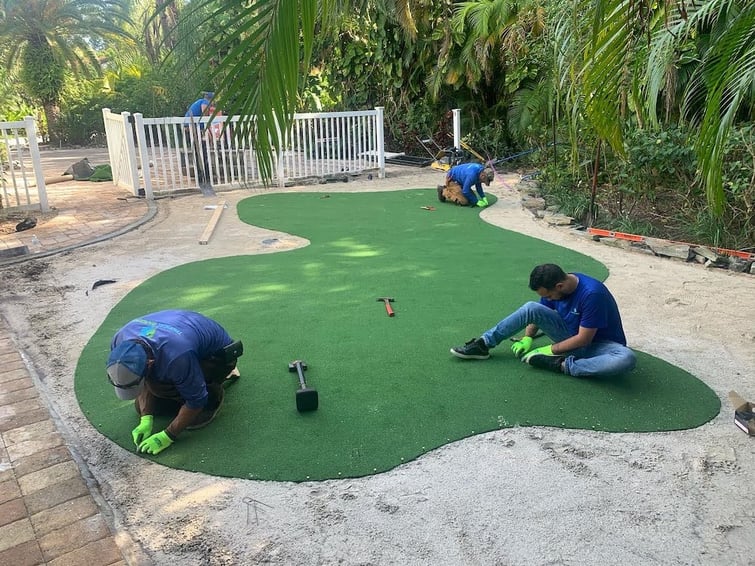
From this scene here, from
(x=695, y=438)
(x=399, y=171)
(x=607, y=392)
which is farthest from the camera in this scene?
(x=399, y=171)

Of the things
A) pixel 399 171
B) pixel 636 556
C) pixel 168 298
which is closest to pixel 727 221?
pixel 636 556

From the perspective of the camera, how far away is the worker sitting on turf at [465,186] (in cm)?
914

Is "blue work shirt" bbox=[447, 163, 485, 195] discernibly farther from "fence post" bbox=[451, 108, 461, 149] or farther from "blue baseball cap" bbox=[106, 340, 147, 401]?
"blue baseball cap" bbox=[106, 340, 147, 401]

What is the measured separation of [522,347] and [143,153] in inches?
304

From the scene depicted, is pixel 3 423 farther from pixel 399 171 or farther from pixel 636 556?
pixel 399 171

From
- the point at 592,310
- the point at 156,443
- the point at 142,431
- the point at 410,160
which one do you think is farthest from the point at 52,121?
the point at 592,310

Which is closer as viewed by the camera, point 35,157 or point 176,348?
point 176,348

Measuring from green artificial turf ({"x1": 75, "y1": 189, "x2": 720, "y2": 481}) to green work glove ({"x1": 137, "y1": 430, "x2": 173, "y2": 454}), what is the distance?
0.14 feet

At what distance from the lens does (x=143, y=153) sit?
973 centimetres

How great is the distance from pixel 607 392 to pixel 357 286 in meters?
2.63

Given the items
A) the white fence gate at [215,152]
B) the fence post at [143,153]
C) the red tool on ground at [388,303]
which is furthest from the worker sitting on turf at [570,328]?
the fence post at [143,153]

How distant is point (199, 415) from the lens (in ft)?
10.9

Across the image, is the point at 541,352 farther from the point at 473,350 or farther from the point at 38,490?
the point at 38,490

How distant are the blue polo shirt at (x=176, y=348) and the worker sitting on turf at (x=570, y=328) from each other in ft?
5.66
